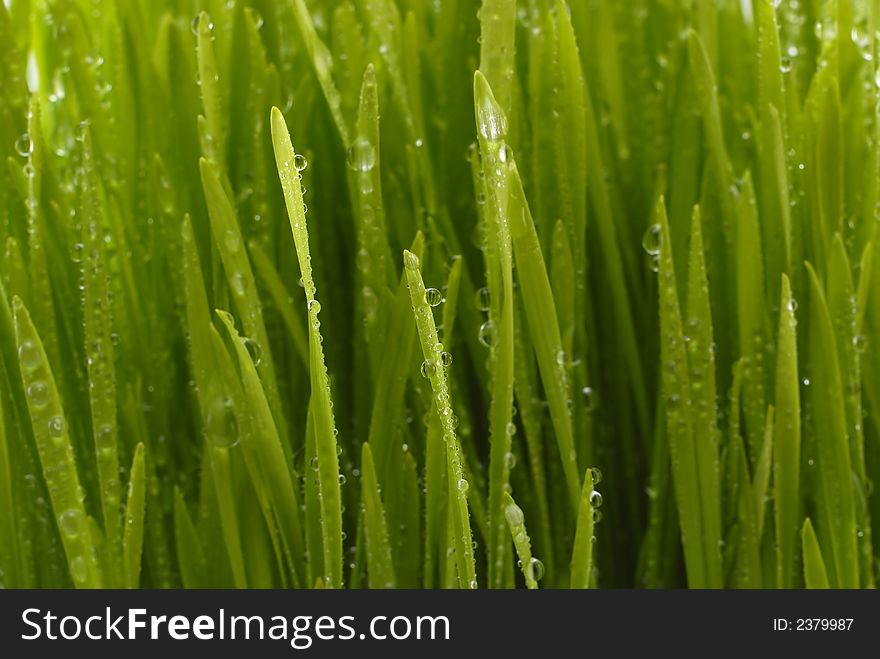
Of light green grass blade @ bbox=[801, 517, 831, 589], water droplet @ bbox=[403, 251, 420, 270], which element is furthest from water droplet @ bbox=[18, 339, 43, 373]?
light green grass blade @ bbox=[801, 517, 831, 589]

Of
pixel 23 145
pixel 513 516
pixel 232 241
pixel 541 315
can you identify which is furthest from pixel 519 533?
pixel 23 145

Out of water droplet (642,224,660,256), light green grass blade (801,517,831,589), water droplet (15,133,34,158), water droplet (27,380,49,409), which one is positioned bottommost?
light green grass blade (801,517,831,589)

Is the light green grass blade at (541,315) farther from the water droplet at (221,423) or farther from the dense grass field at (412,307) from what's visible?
the water droplet at (221,423)

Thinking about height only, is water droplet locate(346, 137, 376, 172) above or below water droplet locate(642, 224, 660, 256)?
above

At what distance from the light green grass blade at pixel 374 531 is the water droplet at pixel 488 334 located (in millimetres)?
94

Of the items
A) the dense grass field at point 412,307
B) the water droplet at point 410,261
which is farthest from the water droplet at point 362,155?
the water droplet at point 410,261

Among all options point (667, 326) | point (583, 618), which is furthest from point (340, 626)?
point (667, 326)

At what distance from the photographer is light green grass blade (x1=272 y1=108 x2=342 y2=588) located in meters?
0.43

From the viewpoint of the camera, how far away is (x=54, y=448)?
0.50 meters

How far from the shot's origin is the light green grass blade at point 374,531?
495 millimetres

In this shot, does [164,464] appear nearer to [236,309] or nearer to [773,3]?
[236,309]

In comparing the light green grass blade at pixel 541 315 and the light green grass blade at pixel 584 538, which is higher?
the light green grass blade at pixel 541 315

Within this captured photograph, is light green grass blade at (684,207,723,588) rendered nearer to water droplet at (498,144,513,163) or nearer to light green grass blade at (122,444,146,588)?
water droplet at (498,144,513,163)

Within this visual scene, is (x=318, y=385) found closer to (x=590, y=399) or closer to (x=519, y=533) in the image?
(x=519, y=533)
